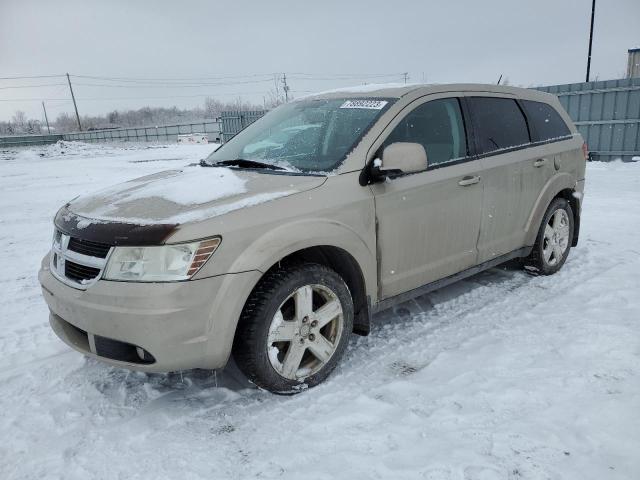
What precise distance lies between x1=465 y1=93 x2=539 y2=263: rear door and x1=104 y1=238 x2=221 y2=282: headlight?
2.31 metres

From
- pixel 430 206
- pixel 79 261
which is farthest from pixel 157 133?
pixel 79 261

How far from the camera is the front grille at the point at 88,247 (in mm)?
2414

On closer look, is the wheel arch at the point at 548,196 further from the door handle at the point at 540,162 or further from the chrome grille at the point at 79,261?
the chrome grille at the point at 79,261

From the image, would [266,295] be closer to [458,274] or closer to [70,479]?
[70,479]

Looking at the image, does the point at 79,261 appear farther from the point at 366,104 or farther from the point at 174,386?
the point at 366,104

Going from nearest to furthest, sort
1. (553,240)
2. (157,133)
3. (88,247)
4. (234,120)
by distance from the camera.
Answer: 1. (88,247)
2. (553,240)
3. (234,120)
4. (157,133)

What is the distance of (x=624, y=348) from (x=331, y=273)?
6.49ft

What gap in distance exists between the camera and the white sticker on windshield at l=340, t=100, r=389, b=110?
329 centimetres

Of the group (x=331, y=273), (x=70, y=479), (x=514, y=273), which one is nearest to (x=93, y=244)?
(x=70, y=479)

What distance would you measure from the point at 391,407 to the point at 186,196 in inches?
63.6

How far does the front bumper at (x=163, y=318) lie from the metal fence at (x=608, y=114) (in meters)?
14.3

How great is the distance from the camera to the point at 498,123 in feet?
13.0

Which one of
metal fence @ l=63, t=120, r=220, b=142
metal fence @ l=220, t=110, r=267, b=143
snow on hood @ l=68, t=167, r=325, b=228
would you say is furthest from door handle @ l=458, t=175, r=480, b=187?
metal fence @ l=63, t=120, r=220, b=142

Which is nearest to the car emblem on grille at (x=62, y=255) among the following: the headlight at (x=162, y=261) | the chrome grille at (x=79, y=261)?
the chrome grille at (x=79, y=261)
